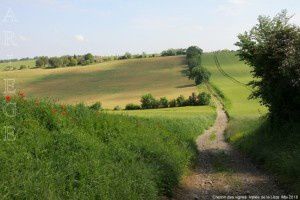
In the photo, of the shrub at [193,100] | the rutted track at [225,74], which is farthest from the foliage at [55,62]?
the shrub at [193,100]

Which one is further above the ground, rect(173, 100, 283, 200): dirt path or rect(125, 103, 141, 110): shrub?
rect(173, 100, 283, 200): dirt path

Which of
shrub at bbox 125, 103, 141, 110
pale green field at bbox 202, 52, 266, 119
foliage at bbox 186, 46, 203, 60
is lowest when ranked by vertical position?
shrub at bbox 125, 103, 141, 110

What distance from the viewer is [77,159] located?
11.1 m

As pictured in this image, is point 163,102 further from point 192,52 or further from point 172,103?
point 192,52

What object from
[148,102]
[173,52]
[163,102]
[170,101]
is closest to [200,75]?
[170,101]

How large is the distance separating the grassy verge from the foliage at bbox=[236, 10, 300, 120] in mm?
8786

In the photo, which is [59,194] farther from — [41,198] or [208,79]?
[208,79]

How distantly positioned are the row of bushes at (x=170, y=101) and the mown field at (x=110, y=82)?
3391 millimetres

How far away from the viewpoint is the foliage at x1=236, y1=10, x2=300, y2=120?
72.7ft

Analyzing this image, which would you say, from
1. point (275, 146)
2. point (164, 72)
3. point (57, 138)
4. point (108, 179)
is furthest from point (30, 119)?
point (164, 72)

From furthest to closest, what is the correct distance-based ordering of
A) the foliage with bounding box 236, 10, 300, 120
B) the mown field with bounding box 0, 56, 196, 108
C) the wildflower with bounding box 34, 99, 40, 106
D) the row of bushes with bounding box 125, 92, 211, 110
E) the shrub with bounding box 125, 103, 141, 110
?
the mown field with bounding box 0, 56, 196, 108
the row of bushes with bounding box 125, 92, 211, 110
the shrub with bounding box 125, 103, 141, 110
the foliage with bounding box 236, 10, 300, 120
the wildflower with bounding box 34, 99, 40, 106

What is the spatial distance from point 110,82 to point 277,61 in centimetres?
8451

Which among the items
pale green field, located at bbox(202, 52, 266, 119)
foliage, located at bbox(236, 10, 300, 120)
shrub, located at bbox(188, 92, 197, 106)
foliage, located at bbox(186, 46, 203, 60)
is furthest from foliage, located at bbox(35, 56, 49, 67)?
foliage, located at bbox(236, 10, 300, 120)

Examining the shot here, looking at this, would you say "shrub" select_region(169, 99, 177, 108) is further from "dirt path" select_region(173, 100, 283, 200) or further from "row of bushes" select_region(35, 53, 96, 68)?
"row of bushes" select_region(35, 53, 96, 68)
